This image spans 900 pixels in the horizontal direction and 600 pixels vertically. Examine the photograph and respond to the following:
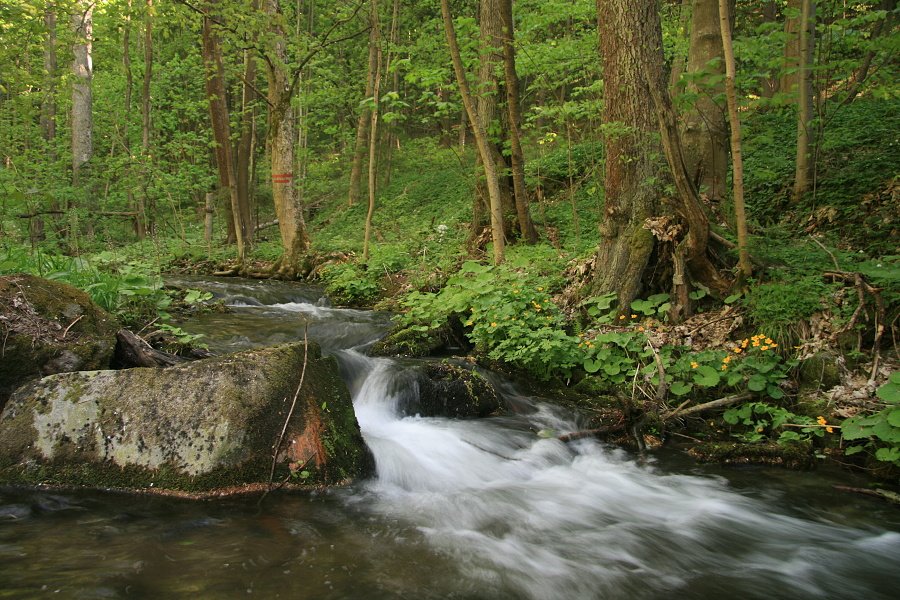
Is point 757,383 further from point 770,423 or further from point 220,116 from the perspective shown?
point 220,116

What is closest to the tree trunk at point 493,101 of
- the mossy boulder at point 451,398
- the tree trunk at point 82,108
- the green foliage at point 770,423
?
the mossy boulder at point 451,398

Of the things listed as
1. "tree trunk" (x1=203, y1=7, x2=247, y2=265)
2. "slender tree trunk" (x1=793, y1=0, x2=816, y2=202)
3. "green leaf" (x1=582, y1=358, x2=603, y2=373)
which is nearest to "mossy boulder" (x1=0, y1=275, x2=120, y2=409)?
"green leaf" (x1=582, y1=358, x2=603, y2=373)

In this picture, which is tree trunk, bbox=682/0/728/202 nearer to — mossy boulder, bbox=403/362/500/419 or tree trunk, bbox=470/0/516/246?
tree trunk, bbox=470/0/516/246

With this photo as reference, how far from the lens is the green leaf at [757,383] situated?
512 centimetres

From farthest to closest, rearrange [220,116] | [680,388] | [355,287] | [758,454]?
1. [220,116]
2. [355,287]
3. [680,388]
4. [758,454]

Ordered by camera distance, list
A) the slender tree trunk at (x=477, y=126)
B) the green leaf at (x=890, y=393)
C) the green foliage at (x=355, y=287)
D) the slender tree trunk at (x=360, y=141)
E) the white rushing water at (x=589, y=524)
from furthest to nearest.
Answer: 1. the slender tree trunk at (x=360, y=141)
2. the green foliage at (x=355, y=287)
3. the slender tree trunk at (x=477, y=126)
4. the green leaf at (x=890, y=393)
5. the white rushing water at (x=589, y=524)

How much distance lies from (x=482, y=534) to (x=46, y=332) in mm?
3683

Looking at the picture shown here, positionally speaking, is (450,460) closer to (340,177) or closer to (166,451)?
(166,451)

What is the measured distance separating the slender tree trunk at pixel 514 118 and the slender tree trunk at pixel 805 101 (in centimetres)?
387

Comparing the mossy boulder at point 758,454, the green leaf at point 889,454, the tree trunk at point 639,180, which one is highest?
the tree trunk at point 639,180

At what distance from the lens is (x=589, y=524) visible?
425 centimetres

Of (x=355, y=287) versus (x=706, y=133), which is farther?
(x=355, y=287)

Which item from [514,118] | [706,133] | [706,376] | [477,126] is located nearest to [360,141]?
[514,118]

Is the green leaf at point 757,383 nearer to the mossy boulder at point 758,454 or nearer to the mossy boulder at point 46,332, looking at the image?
the mossy boulder at point 758,454
